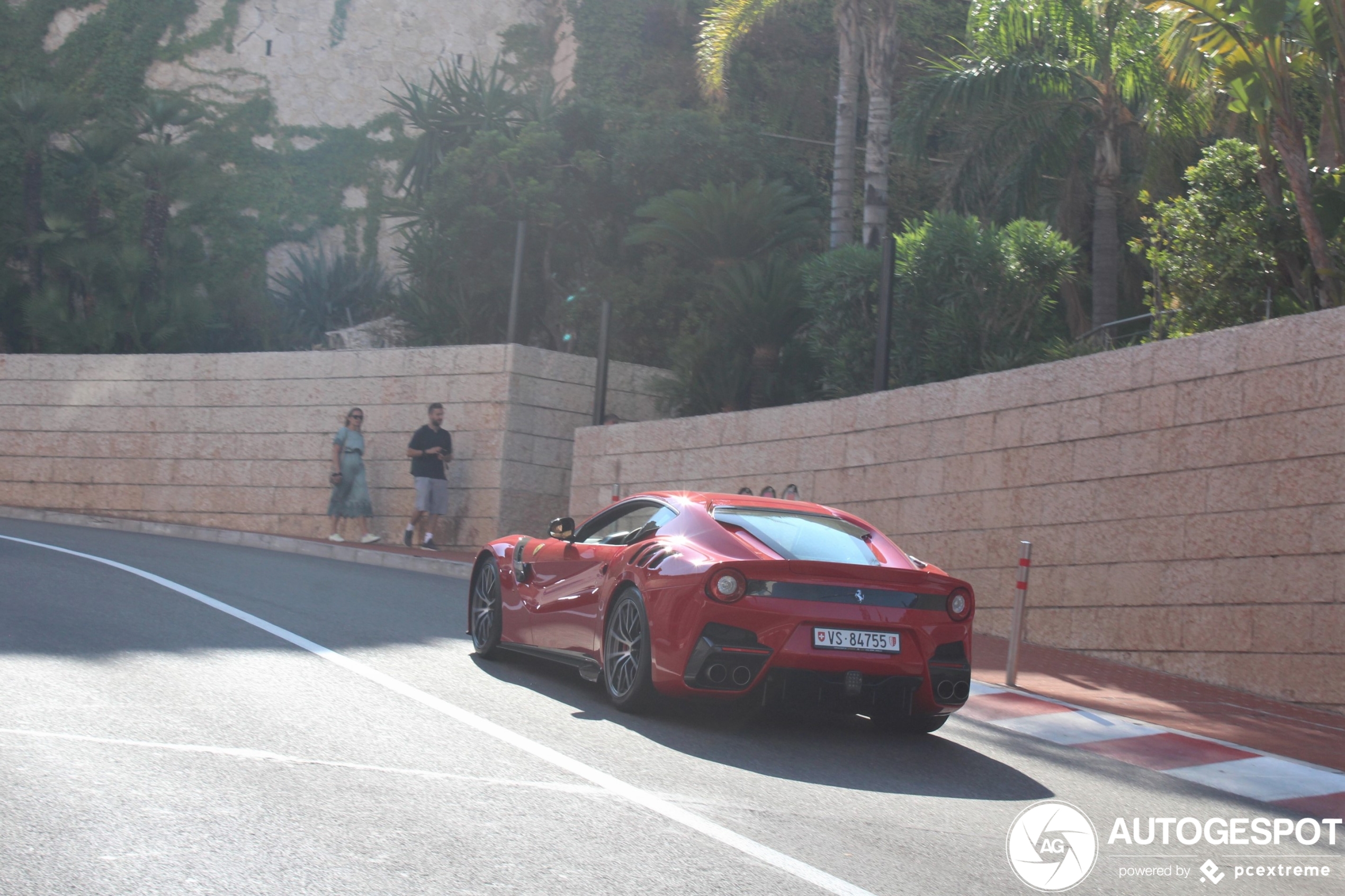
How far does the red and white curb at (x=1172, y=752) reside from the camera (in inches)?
265

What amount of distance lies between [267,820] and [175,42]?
3508cm

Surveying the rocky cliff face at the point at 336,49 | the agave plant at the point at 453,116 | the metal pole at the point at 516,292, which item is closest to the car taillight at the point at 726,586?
the metal pole at the point at 516,292

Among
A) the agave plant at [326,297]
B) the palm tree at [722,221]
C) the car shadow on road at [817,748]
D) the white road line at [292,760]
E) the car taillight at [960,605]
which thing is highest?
the palm tree at [722,221]

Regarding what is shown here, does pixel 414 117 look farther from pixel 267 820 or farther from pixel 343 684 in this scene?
pixel 267 820

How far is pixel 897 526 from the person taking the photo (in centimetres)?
1438

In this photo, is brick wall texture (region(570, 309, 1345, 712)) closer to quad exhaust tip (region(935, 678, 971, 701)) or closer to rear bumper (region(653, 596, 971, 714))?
quad exhaust tip (region(935, 678, 971, 701))

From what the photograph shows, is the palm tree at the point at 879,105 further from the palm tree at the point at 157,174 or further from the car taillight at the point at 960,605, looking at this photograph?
the palm tree at the point at 157,174

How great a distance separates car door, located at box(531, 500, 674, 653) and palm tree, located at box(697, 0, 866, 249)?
46.1 ft

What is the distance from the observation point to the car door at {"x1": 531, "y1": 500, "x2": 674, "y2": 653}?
8.05 metres

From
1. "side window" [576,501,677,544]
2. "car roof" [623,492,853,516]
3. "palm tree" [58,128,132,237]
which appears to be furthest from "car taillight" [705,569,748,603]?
"palm tree" [58,128,132,237]

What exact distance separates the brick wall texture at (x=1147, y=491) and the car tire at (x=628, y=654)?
16.7 ft

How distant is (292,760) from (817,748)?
2637 millimetres

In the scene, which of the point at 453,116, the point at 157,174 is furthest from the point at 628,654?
the point at 157,174

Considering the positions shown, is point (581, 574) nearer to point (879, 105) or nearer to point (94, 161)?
point (879, 105)
